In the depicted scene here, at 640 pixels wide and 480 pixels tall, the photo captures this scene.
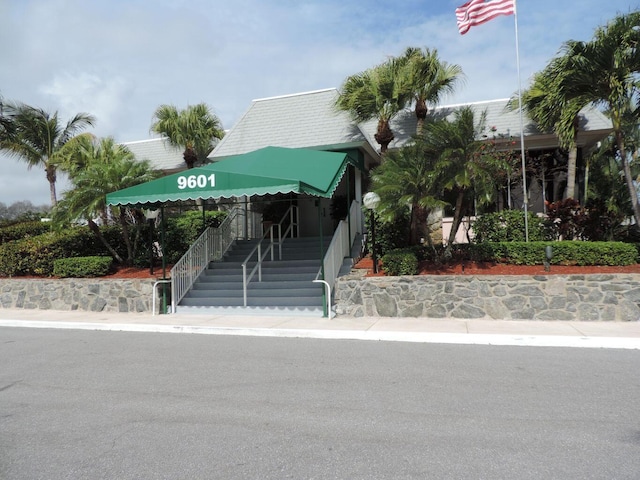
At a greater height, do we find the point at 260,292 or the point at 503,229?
the point at 503,229

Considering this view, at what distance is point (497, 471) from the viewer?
3463 millimetres

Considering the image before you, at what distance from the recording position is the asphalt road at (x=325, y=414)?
11.8ft

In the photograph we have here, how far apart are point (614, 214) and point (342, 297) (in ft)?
26.8

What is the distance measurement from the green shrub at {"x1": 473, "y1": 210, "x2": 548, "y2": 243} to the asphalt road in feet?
17.9

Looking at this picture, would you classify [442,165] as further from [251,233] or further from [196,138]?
[196,138]

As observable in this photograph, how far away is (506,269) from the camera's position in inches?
418

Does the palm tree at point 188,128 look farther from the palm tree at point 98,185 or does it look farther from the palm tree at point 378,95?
the palm tree at point 378,95

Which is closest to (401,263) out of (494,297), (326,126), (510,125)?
(494,297)

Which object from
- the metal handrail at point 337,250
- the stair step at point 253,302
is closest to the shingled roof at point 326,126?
the metal handrail at point 337,250

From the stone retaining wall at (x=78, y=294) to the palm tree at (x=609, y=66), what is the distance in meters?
11.4

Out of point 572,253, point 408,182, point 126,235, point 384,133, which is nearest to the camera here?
point 408,182

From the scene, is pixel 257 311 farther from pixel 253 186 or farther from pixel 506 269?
pixel 506 269

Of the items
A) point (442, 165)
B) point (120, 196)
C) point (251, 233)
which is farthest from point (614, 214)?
point (120, 196)

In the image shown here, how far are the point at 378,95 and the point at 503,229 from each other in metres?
5.00
